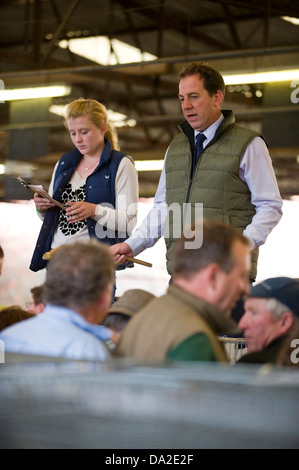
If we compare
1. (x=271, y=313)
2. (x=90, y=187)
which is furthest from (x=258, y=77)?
(x=271, y=313)

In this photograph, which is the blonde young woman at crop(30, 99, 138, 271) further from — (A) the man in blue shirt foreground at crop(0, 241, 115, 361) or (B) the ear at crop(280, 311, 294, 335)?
(A) the man in blue shirt foreground at crop(0, 241, 115, 361)

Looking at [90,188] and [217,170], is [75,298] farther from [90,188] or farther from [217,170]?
[90,188]

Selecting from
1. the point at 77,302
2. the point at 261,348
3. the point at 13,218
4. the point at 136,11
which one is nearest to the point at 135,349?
the point at 77,302

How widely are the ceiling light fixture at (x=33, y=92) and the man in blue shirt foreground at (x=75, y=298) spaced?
32.3 ft

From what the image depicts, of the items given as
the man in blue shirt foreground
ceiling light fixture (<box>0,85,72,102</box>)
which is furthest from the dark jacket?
ceiling light fixture (<box>0,85,72,102</box>)

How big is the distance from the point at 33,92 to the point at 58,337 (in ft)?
33.1

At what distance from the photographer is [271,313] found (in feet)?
7.55

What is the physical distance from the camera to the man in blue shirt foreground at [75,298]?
1.83 meters

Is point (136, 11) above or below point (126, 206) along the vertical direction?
above

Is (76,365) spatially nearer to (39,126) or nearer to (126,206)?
(126,206)

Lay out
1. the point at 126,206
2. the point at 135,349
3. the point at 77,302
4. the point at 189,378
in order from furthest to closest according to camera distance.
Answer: the point at 126,206, the point at 77,302, the point at 135,349, the point at 189,378

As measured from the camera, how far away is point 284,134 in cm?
1124

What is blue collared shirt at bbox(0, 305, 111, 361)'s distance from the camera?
5.78 feet

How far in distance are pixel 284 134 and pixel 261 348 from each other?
922cm
